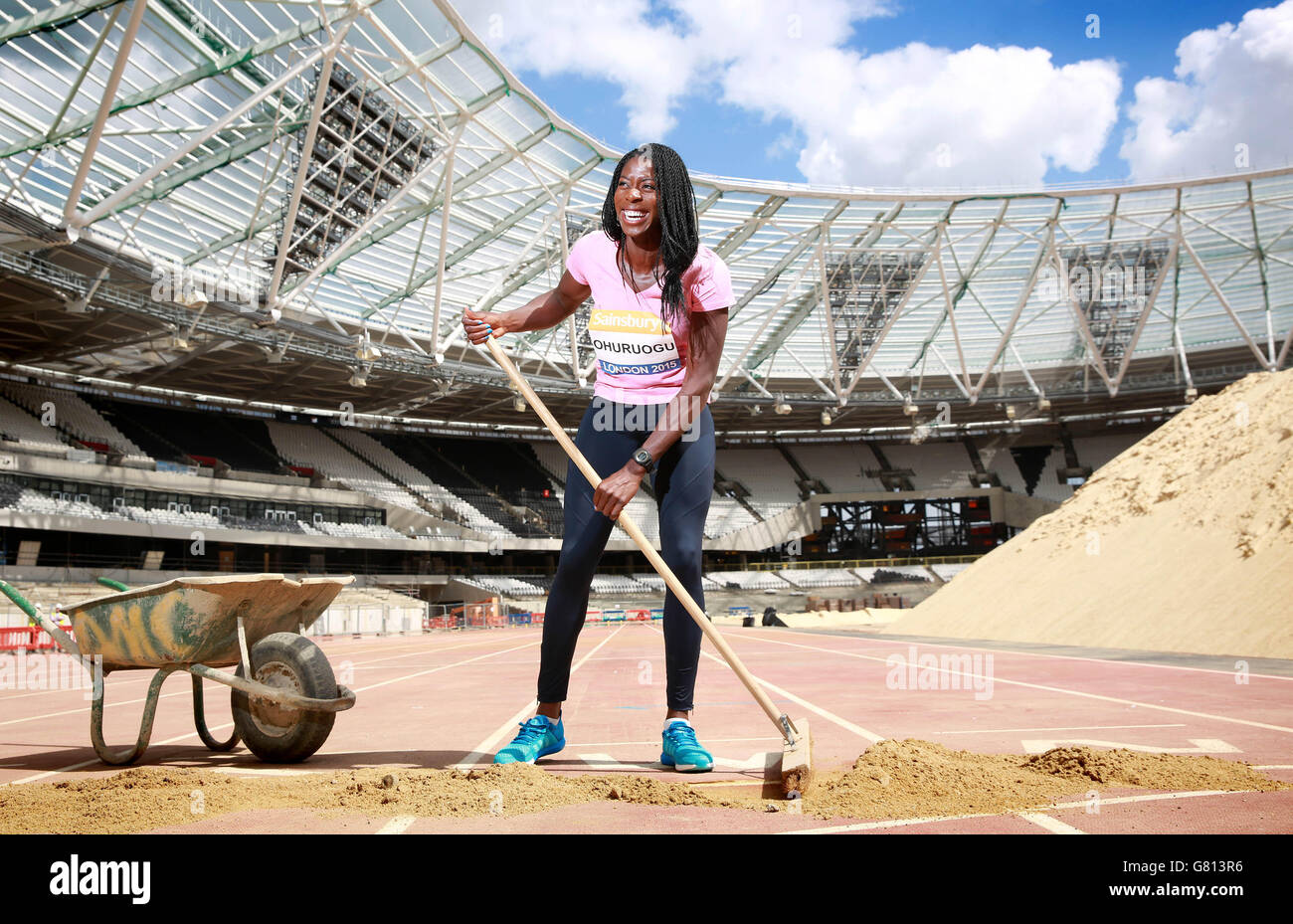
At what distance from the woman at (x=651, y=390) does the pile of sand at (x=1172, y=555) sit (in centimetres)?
916

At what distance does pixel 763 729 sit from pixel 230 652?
8.99 feet

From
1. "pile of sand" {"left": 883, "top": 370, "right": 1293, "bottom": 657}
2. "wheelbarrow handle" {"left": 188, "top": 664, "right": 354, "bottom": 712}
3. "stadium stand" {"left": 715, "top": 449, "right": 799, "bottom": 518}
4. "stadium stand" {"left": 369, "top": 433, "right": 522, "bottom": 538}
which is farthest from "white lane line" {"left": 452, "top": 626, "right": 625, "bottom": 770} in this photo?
"stadium stand" {"left": 715, "top": 449, "right": 799, "bottom": 518}

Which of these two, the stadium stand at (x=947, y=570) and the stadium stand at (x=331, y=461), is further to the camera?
the stadium stand at (x=947, y=570)

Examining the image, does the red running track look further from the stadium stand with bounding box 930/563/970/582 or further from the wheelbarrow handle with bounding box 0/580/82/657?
the stadium stand with bounding box 930/563/970/582

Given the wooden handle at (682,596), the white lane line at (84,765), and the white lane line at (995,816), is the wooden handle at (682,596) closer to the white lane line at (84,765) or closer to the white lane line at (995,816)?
the white lane line at (995,816)

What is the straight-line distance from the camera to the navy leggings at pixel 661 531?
353cm

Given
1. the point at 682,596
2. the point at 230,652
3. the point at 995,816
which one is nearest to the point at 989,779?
the point at 995,816

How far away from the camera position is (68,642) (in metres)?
4.15

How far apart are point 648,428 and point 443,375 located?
30971 millimetres

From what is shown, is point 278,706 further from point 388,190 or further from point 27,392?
point 27,392

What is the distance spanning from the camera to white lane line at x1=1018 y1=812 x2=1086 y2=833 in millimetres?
2164

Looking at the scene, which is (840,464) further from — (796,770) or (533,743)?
(796,770)

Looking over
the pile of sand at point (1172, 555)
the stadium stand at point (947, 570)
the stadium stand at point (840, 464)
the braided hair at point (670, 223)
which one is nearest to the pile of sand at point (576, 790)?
the braided hair at point (670, 223)

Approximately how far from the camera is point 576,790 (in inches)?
111
